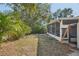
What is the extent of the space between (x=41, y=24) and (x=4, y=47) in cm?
56

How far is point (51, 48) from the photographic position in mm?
2453

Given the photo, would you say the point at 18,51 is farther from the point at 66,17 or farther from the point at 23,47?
the point at 66,17

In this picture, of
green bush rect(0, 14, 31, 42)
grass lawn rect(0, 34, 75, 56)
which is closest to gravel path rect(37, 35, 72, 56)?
grass lawn rect(0, 34, 75, 56)

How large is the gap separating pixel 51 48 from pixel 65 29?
0.30m

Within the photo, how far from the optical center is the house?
7.93ft

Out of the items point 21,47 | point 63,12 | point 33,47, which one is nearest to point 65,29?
point 63,12

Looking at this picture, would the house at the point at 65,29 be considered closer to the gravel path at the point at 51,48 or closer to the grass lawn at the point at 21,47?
the gravel path at the point at 51,48

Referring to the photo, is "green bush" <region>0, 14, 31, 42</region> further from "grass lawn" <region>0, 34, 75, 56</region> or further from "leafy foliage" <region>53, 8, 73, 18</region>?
"leafy foliage" <region>53, 8, 73, 18</region>

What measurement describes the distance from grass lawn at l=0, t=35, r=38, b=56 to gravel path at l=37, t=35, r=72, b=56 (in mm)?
77

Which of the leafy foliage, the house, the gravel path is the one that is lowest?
the gravel path

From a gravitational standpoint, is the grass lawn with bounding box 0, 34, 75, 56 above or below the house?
below

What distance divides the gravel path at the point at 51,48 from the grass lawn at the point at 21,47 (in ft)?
0.25

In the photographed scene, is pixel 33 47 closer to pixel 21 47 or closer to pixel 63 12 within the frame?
pixel 21 47

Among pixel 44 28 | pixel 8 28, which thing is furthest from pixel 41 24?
pixel 8 28
